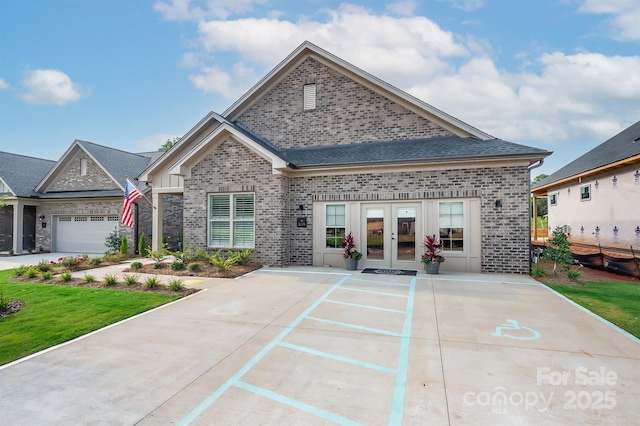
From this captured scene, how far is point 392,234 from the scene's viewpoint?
1098 cm

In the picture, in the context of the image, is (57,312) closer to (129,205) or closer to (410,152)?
(129,205)

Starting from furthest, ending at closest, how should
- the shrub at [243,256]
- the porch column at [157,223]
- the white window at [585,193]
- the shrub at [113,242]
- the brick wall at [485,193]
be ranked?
the shrub at [113,242]
the white window at [585,193]
the porch column at [157,223]
the shrub at [243,256]
the brick wall at [485,193]

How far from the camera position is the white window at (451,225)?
1035 centimetres

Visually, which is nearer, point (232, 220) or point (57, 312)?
point (57, 312)

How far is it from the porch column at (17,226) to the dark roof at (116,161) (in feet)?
16.4

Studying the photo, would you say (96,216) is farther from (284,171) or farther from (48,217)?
(284,171)

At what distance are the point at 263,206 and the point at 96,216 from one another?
40.3 ft

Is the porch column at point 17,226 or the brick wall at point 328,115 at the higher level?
the brick wall at point 328,115

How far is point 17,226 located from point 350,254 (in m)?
19.6

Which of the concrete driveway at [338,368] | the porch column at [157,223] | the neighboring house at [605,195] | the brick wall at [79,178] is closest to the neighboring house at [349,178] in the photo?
the porch column at [157,223]

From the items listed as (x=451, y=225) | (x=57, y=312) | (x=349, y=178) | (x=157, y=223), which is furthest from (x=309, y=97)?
(x=57, y=312)

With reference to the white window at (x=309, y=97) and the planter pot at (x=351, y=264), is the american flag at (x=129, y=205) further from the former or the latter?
the planter pot at (x=351, y=264)

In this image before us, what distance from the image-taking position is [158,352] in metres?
4.41

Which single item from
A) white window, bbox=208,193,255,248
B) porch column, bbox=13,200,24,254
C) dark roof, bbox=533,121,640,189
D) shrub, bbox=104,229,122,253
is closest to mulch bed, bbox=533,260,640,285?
dark roof, bbox=533,121,640,189
